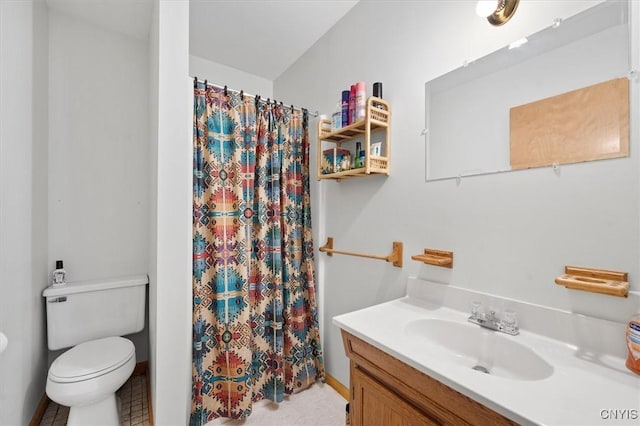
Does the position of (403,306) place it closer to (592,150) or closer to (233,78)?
(592,150)

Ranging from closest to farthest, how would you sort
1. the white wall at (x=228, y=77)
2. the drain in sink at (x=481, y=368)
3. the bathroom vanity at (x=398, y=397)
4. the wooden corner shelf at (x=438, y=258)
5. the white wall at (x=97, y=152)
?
the bathroom vanity at (x=398, y=397), the drain in sink at (x=481, y=368), the wooden corner shelf at (x=438, y=258), the white wall at (x=97, y=152), the white wall at (x=228, y=77)

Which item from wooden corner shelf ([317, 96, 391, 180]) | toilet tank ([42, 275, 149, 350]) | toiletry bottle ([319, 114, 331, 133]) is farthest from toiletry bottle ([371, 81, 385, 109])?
toilet tank ([42, 275, 149, 350])

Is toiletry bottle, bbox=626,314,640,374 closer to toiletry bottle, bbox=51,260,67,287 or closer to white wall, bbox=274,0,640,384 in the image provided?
white wall, bbox=274,0,640,384

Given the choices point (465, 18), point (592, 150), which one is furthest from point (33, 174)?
point (592, 150)

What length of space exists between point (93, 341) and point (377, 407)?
5.91 feet

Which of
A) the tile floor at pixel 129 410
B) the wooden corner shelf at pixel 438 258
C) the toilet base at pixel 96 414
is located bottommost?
the tile floor at pixel 129 410

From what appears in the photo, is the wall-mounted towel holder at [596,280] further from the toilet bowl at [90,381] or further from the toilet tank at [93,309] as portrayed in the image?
the toilet tank at [93,309]

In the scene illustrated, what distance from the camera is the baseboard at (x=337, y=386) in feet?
5.93

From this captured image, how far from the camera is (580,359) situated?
812 mm

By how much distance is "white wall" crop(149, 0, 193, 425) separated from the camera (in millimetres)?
1378

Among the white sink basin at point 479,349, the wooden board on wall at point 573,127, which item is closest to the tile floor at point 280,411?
the white sink basin at point 479,349

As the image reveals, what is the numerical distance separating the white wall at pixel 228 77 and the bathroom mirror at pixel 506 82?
6.04 feet

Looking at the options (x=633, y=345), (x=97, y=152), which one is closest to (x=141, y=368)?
(x=97, y=152)

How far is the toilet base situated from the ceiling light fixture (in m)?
2.56
